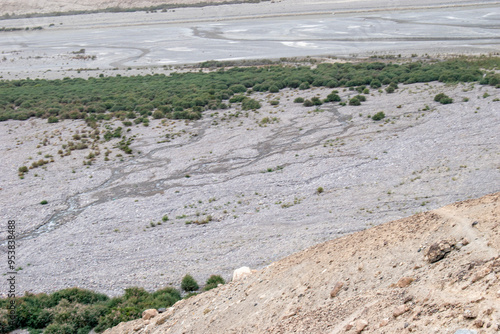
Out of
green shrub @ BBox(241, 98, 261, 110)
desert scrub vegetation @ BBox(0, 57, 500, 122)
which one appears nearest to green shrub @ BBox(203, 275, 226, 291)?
desert scrub vegetation @ BBox(0, 57, 500, 122)

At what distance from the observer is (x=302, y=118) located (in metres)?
31.9

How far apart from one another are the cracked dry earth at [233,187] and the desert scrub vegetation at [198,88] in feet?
14.4

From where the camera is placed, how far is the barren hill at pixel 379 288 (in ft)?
18.4

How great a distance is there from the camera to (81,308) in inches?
480

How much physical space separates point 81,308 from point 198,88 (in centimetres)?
3430

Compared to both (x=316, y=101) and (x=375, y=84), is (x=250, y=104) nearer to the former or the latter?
(x=316, y=101)

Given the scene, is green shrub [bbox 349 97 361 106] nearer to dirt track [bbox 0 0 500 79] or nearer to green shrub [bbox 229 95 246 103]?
green shrub [bbox 229 95 246 103]

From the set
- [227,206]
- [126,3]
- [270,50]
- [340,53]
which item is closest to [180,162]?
[227,206]

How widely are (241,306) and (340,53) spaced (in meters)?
54.8

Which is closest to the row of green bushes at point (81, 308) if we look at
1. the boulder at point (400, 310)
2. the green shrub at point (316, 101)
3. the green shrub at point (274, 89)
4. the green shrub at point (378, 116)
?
the boulder at point (400, 310)

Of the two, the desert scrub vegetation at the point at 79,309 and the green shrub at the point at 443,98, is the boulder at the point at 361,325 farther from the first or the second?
the green shrub at the point at 443,98

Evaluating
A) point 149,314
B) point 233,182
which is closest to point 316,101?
point 233,182

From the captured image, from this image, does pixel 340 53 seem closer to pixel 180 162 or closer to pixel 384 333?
→ pixel 180 162

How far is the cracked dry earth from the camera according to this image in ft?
51.6
